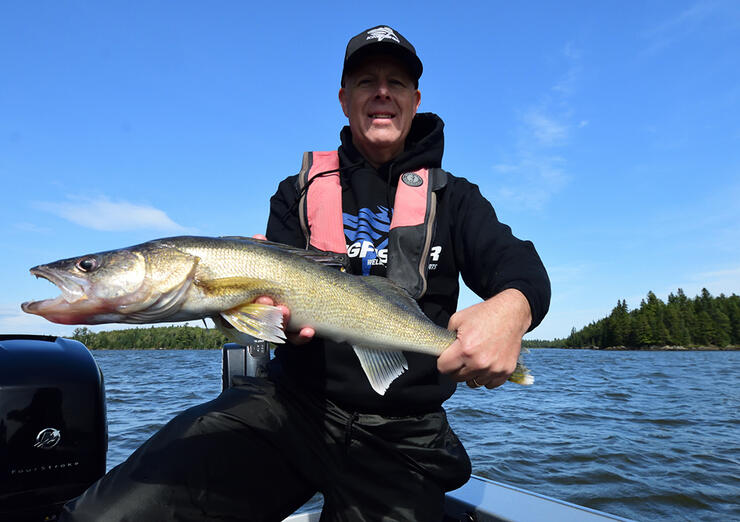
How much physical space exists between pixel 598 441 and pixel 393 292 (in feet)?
30.9

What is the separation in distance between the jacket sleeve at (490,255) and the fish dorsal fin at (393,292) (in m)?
0.48

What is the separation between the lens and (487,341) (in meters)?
2.21

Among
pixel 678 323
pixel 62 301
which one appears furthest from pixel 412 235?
pixel 678 323

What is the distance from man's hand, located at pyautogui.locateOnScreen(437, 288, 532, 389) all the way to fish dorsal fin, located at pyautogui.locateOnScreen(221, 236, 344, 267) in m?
0.79

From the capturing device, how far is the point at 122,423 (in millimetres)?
10953

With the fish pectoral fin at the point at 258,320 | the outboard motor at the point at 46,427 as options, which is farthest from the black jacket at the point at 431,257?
the outboard motor at the point at 46,427

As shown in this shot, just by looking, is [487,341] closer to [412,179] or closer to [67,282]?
[412,179]

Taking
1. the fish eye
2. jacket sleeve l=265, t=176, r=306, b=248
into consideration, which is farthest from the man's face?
the fish eye

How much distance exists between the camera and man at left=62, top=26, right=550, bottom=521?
2.42 meters

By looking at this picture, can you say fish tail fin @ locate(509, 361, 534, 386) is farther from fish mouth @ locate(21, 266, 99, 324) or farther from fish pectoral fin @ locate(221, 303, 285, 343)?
fish mouth @ locate(21, 266, 99, 324)

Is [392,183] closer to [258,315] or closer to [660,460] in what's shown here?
[258,315]

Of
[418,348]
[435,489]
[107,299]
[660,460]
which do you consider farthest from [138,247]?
[660,460]

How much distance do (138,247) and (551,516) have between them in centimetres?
336

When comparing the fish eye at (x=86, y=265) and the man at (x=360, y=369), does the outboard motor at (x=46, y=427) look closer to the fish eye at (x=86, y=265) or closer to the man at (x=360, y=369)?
the man at (x=360, y=369)
